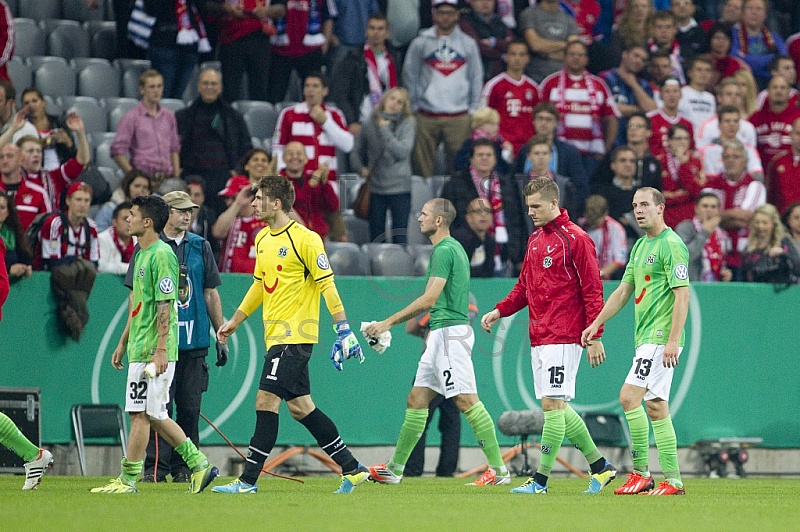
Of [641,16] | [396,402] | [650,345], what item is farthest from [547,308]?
[641,16]

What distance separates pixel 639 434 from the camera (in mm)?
9711

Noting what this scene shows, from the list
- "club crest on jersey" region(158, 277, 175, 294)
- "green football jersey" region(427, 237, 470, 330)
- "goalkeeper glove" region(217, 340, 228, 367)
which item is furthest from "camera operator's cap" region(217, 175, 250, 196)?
"club crest on jersey" region(158, 277, 175, 294)

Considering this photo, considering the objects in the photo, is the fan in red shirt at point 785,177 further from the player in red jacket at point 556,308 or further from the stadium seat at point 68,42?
the stadium seat at point 68,42

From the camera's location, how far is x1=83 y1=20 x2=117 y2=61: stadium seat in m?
17.5

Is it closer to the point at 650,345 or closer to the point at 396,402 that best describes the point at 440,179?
the point at 396,402

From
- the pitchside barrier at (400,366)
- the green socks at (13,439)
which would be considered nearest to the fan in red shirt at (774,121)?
the pitchside barrier at (400,366)

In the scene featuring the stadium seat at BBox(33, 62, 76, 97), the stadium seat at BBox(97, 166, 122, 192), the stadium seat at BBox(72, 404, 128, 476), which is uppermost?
the stadium seat at BBox(33, 62, 76, 97)

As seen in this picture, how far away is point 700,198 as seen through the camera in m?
15.4

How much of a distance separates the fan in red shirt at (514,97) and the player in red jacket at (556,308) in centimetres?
683

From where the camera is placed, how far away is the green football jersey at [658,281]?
30.6 feet

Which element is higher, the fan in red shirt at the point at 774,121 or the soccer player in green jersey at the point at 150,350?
the fan in red shirt at the point at 774,121

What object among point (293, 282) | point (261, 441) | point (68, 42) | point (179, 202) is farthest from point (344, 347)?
point (68, 42)

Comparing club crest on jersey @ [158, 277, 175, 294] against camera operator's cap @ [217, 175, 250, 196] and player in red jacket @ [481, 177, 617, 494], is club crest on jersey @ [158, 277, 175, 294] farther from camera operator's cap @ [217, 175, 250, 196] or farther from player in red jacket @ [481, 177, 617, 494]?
camera operator's cap @ [217, 175, 250, 196]

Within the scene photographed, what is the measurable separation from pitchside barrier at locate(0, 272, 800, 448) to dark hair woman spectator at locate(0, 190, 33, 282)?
20cm
